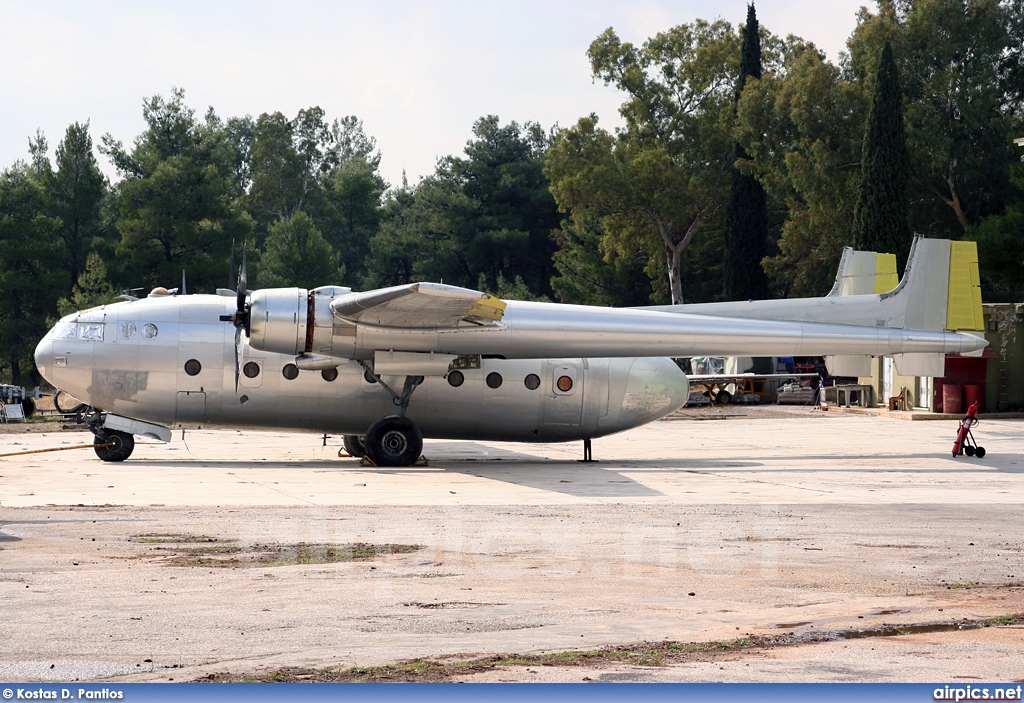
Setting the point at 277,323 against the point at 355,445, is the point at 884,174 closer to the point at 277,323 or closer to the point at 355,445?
the point at 355,445

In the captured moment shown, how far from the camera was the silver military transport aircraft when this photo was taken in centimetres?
2158

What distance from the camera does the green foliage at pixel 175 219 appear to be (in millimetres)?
66562

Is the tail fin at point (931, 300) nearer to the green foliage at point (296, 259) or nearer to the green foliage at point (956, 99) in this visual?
the green foliage at point (956, 99)

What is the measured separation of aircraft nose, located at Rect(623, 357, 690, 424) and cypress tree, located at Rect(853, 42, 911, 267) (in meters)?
30.4

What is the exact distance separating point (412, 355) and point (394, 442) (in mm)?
→ 1745

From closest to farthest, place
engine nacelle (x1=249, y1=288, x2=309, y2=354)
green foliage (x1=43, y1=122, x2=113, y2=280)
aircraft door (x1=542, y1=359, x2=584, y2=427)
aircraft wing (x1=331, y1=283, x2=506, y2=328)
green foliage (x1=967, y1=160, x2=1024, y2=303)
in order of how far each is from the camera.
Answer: aircraft wing (x1=331, y1=283, x2=506, y2=328) → engine nacelle (x1=249, y1=288, x2=309, y2=354) → aircraft door (x1=542, y1=359, x2=584, y2=427) → green foliage (x1=967, y1=160, x2=1024, y2=303) → green foliage (x1=43, y1=122, x2=113, y2=280)

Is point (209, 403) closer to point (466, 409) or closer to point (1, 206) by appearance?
point (466, 409)

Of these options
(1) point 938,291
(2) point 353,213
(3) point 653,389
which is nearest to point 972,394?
(1) point 938,291

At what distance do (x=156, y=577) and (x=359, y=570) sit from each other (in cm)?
184

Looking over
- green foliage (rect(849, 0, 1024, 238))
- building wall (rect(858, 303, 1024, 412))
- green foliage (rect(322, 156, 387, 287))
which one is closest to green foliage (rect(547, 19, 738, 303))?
green foliage (rect(849, 0, 1024, 238))

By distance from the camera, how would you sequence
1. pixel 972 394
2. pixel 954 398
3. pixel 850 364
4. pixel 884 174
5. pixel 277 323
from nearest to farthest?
pixel 277 323 → pixel 850 364 → pixel 954 398 → pixel 972 394 → pixel 884 174

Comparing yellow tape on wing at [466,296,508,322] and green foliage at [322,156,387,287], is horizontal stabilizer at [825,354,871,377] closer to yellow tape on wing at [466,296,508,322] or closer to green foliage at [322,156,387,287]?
yellow tape on wing at [466,296,508,322]

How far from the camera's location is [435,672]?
7121mm

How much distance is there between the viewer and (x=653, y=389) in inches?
945
